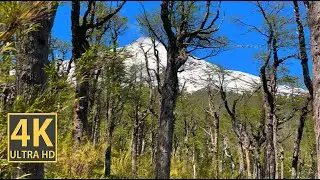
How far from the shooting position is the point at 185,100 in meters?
39.8

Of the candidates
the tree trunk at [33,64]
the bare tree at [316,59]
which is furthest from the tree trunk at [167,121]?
the tree trunk at [33,64]

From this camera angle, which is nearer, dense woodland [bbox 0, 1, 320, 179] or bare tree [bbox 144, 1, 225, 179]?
dense woodland [bbox 0, 1, 320, 179]

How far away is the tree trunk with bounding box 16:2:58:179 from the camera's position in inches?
179

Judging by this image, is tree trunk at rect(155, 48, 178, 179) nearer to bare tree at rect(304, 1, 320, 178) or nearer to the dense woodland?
the dense woodland

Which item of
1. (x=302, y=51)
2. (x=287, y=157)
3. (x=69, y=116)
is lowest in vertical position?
(x=287, y=157)

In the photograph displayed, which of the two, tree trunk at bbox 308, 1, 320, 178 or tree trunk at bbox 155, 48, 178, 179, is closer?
tree trunk at bbox 308, 1, 320, 178

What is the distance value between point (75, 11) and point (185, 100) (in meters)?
29.7

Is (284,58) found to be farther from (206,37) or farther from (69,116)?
(69,116)

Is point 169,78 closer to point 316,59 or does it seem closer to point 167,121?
point 167,121

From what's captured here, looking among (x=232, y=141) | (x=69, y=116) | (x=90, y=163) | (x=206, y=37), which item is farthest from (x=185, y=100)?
(x=69, y=116)

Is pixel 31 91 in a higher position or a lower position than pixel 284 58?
lower

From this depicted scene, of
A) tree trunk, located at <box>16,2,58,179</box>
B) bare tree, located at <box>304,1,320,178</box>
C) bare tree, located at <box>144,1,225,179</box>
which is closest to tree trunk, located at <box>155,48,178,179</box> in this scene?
bare tree, located at <box>144,1,225,179</box>

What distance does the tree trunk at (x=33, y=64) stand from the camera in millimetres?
4535

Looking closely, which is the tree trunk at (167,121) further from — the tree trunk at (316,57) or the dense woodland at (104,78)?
the tree trunk at (316,57)
